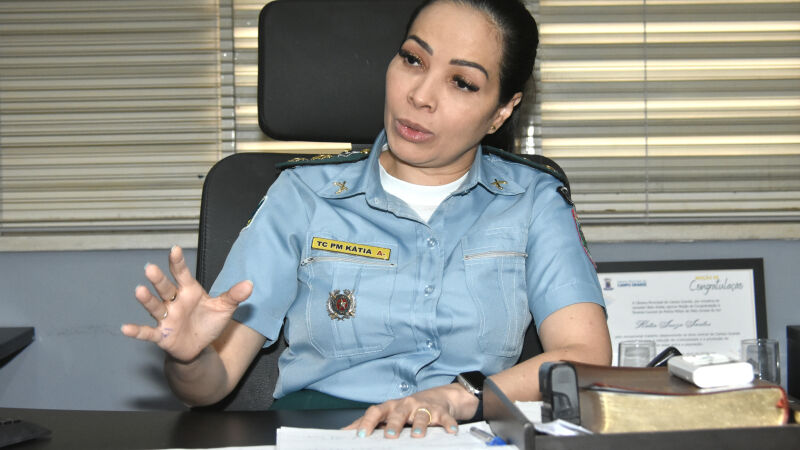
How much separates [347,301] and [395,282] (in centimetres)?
9

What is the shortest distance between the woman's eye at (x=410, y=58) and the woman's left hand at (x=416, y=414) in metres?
0.57

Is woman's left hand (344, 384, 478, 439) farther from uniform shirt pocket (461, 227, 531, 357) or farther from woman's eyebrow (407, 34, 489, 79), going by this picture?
woman's eyebrow (407, 34, 489, 79)

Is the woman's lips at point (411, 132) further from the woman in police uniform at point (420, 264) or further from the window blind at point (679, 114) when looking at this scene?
the window blind at point (679, 114)

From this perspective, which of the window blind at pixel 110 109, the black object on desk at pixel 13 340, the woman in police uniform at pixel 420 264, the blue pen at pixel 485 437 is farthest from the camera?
the window blind at pixel 110 109

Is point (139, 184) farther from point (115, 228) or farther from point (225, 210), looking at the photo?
point (225, 210)

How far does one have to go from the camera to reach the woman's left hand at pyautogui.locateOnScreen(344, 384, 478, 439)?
0.84 meters

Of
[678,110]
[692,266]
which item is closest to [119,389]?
[692,266]

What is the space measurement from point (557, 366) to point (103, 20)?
1950mm

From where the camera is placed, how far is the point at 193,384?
3.75ft

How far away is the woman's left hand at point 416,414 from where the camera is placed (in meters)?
0.84

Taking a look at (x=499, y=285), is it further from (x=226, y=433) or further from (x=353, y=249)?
(x=226, y=433)

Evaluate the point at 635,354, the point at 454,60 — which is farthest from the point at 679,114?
the point at 454,60

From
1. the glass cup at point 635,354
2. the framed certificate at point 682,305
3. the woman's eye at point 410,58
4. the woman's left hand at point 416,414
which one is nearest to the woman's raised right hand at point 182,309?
the woman's left hand at point 416,414

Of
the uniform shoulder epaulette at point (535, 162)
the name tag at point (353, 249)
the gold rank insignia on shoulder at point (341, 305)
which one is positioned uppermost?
the uniform shoulder epaulette at point (535, 162)
